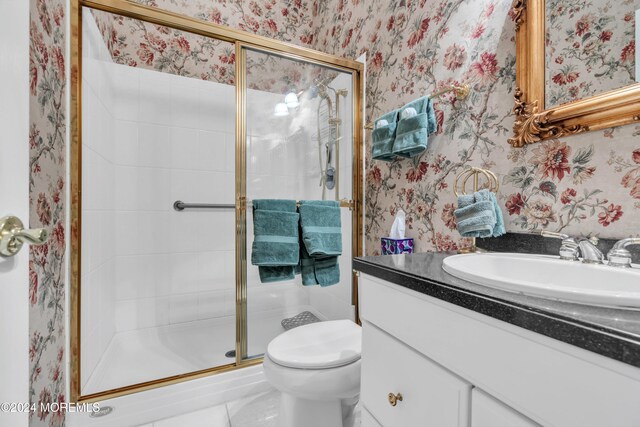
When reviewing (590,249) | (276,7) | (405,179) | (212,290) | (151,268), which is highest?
(276,7)

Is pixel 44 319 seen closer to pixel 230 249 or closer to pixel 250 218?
pixel 250 218

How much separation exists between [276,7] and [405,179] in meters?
1.86

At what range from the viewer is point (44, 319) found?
39.2 inches

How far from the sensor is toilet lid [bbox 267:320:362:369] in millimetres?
1029

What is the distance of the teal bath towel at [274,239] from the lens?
1.42 m

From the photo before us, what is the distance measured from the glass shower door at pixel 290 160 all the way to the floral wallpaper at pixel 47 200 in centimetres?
71

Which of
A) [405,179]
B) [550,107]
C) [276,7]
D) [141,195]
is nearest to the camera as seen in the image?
[550,107]

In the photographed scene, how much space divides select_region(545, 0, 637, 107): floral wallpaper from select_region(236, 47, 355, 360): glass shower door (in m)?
1.06

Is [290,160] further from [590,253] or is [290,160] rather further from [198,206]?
[590,253]

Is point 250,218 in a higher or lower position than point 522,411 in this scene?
higher

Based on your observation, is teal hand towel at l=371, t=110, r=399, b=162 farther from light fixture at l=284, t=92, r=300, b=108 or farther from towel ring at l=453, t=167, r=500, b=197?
light fixture at l=284, t=92, r=300, b=108

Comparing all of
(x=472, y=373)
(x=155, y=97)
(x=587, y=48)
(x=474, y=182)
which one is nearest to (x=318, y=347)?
(x=472, y=373)

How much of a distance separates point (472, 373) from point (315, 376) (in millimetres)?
621
